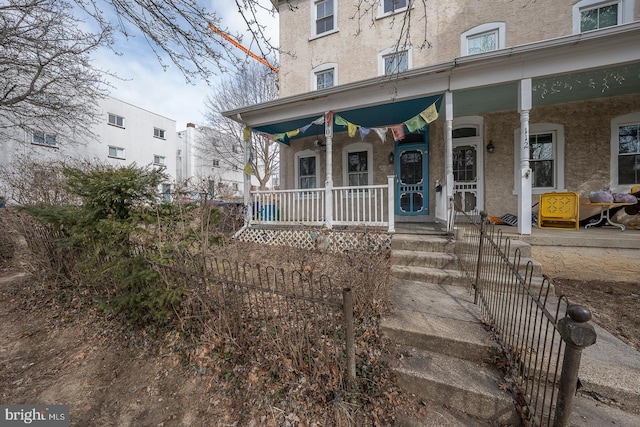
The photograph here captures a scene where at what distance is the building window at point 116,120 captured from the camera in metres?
15.8

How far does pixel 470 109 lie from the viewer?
6391 millimetres

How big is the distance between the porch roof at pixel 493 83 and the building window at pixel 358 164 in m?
1.16

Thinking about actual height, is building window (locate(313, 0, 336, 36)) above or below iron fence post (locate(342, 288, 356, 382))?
above

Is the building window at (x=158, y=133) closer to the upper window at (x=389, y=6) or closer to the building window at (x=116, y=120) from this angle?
the building window at (x=116, y=120)

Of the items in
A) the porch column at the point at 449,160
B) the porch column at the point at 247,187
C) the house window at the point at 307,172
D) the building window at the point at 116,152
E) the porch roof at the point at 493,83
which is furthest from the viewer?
the building window at the point at 116,152

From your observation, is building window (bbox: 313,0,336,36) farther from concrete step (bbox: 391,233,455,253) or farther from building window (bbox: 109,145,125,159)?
building window (bbox: 109,145,125,159)

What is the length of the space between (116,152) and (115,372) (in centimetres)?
1833

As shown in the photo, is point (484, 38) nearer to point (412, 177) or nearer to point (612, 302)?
point (412, 177)

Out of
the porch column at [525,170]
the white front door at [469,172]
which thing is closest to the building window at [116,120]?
the white front door at [469,172]

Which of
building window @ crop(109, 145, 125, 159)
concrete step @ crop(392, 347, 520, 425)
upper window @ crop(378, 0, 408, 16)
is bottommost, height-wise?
concrete step @ crop(392, 347, 520, 425)

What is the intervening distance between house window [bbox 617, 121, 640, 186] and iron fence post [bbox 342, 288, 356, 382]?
7.80 meters

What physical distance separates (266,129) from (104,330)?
618 centimetres

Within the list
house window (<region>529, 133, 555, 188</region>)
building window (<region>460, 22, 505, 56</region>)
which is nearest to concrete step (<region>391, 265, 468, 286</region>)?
house window (<region>529, 133, 555, 188</region>)

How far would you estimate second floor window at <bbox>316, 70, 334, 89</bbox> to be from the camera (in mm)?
8812
